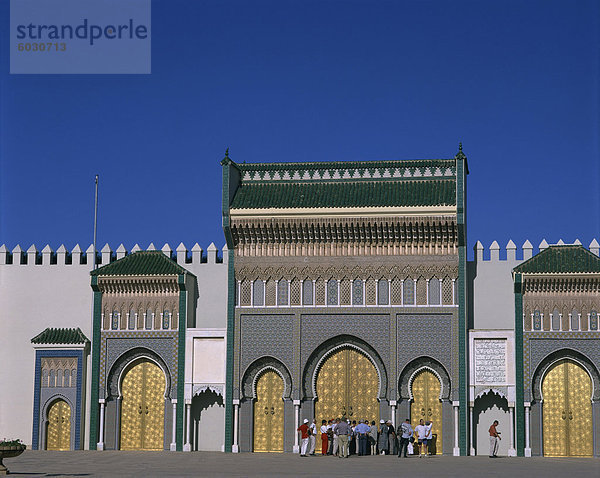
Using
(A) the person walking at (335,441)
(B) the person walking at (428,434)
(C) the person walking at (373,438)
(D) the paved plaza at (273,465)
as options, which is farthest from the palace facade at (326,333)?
(D) the paved plaza at (273,465)

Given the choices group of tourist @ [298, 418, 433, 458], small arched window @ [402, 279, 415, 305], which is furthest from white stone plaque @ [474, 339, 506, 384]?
small arched window @ [402, 279, 415, 305]

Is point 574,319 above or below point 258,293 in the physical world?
below

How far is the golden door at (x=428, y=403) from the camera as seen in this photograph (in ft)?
89.8

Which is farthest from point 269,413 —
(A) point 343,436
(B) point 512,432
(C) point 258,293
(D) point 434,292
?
(B) point 512,432

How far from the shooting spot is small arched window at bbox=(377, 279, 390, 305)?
28.0 m

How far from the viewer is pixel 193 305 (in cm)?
2938

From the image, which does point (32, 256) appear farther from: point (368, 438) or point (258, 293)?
point (368, 438)

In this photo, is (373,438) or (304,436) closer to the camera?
(304,436)

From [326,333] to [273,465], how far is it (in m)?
5.97

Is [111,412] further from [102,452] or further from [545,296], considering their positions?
[545,296]

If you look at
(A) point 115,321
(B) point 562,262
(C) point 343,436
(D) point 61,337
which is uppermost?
(B) point 562,262

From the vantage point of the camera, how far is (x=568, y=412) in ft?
87.6

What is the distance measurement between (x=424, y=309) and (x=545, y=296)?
3263 mm

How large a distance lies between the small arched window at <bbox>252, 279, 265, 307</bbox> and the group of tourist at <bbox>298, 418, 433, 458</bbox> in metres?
3.63
